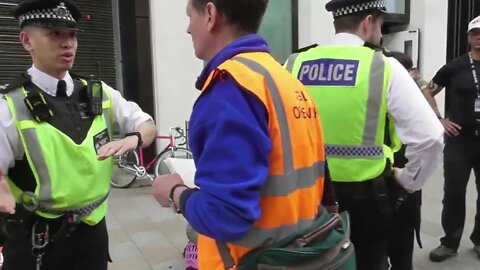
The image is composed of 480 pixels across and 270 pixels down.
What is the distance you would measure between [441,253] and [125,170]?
456 cm

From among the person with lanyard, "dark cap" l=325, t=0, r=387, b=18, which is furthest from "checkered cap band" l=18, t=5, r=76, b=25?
the person with lanyard

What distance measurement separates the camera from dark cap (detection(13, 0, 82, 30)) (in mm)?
2051

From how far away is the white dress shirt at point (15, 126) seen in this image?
6.19ft

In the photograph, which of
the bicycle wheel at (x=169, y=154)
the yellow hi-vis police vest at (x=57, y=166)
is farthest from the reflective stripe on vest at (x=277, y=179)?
the bicycle wheel at (x=169, y=154)

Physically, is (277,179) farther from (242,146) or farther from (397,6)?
(397,6)

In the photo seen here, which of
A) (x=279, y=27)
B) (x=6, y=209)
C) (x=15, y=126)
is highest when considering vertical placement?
(x=279, y=27)

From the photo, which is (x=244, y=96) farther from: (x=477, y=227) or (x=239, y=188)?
(x=477, y=227)

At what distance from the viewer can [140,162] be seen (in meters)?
6.88

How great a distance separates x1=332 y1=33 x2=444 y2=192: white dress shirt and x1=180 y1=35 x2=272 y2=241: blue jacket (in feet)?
3.61

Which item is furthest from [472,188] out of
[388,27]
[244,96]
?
[244,96]

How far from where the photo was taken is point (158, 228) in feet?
16.4

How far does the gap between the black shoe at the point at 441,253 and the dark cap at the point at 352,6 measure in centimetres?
246

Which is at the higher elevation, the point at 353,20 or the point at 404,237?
the point at 353,20

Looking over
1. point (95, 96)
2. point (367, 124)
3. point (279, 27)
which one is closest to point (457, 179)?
point (367, 124)
